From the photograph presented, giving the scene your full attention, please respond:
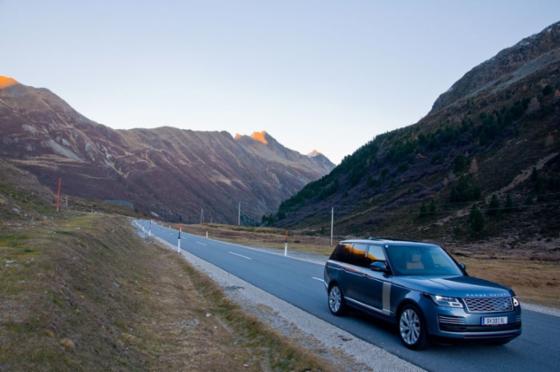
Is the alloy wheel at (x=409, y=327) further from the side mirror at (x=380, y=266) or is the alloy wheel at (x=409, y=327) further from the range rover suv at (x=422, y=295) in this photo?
the side mirror at (x=380, y=266)

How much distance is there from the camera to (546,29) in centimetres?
10300

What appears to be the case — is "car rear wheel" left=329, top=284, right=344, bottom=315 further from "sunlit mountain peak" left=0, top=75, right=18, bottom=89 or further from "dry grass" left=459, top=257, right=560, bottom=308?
"sunlit mountain peak" left=0, top=75, right=18, bottom=89

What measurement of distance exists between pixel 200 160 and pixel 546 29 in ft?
373

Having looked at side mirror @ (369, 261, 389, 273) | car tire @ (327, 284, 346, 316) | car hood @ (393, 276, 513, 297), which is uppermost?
side mirror @ (369, 261, 389, 273)

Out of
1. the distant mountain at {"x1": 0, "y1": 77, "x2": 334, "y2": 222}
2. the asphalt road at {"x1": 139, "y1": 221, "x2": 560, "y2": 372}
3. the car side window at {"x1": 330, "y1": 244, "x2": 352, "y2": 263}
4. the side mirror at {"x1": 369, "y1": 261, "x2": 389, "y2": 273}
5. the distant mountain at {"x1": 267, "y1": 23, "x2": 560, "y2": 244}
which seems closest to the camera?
the asphalt road at {"x1": 139, "y1": 221, "x2": 560, "y2": 372}

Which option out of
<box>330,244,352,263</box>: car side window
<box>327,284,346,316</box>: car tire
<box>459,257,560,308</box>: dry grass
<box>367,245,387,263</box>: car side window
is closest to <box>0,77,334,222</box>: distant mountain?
<box>459,257,560,308</box>: dry grass

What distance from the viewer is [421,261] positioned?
8.98 m

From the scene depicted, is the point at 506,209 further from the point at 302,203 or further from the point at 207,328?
the point at 302,203

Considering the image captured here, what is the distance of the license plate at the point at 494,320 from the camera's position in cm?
728

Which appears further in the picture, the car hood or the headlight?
the car hood

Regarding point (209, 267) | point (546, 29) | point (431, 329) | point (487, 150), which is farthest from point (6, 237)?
point (546, 29)

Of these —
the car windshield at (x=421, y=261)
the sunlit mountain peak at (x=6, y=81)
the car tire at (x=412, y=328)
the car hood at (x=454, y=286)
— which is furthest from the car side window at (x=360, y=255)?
the sunlit mountain peak at (x=6, y=81)

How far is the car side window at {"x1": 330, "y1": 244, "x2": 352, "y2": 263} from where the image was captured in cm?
1058

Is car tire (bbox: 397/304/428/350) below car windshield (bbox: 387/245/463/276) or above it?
below
